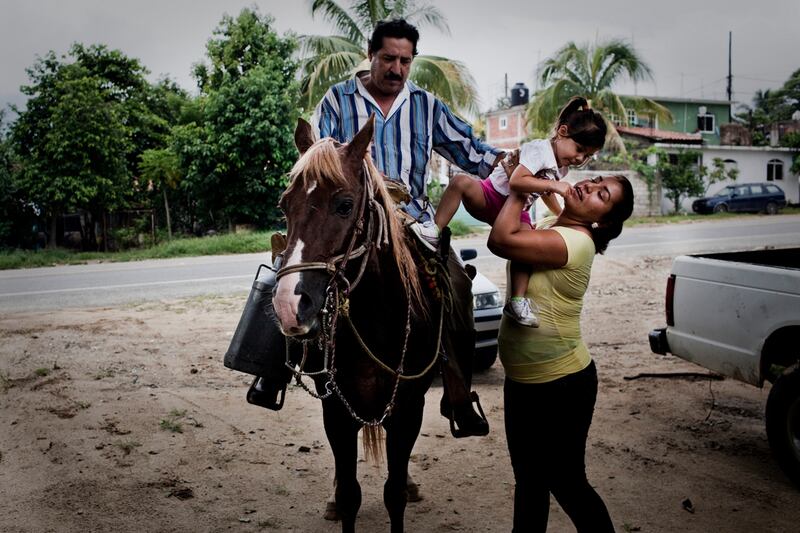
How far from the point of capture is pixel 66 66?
20297 millimetres

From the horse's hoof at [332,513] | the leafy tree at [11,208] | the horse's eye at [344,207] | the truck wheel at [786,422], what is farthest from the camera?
the leafy tree at [11,208]

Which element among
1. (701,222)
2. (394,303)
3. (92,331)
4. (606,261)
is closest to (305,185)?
(394,303)

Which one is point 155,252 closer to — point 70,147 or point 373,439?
point 70,147

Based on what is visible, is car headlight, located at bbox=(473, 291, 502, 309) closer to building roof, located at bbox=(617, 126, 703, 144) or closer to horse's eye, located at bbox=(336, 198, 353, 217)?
horse's eye, located at bbox=(336, 198, 353, 217)

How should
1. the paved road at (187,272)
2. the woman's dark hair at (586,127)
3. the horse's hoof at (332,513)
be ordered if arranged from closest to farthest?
the woman's dark hair at (586,127) → the horse's hoof at (332,513) → the paved road at (187,272)

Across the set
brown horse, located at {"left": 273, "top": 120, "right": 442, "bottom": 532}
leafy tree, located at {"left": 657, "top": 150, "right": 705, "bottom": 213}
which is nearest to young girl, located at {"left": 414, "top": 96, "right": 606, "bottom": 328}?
brown horse, located at {"left": 273, "top": 120, "right": 442, "bottom": 532}

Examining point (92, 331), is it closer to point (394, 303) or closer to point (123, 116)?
point (394, 303)

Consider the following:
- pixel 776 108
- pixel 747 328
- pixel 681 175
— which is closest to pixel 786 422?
pixel 747 328

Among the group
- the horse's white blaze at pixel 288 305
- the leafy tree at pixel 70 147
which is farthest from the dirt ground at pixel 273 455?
the leafy tree at pixel 70 147

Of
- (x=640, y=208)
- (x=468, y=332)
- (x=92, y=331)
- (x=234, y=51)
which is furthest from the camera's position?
(x=640, y=208)

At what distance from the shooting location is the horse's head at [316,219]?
2303mm

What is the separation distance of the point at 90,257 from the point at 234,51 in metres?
8.40

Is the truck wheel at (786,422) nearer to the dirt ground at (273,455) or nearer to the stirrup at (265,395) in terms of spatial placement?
the dirt ground at (273,455)

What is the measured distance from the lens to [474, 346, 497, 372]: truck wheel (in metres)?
7.05
